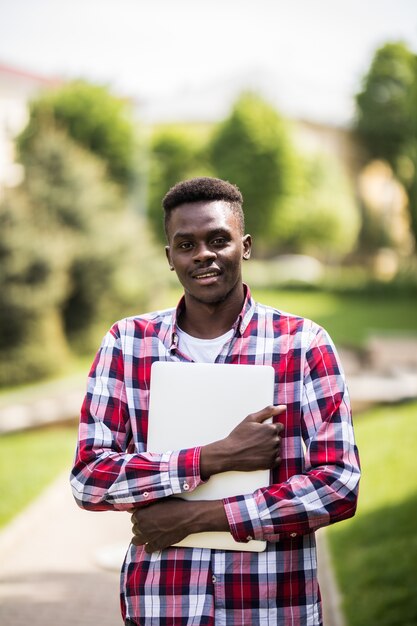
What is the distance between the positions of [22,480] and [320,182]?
35.6 metres

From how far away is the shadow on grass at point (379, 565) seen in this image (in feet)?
14.4

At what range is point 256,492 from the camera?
6.72ft

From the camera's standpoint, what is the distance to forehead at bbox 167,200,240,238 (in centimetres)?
223

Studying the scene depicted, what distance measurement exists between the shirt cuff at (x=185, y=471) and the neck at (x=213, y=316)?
1.33ft

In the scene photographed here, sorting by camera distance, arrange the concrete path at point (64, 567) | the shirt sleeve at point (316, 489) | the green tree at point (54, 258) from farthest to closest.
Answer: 1. the green tree at point (54, 258)
2. the concrete path at point (64, 567)
3. the shirt sleeve at point (316, 489)

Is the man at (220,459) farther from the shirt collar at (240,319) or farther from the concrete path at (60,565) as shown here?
the concrete path at (60,565)

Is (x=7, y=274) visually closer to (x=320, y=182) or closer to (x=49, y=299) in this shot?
(x=49, y=299)

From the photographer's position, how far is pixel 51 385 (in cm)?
1405

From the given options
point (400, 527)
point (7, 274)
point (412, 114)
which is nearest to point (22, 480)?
point (400, 527)

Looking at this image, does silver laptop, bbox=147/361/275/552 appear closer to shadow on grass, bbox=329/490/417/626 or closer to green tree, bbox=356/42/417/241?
shadow on grass, bbox=329/490/417/626

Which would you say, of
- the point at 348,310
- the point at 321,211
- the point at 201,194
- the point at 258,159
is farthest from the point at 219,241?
the point at 321,211

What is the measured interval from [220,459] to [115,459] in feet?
0.99

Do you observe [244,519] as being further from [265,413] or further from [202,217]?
[202,217]

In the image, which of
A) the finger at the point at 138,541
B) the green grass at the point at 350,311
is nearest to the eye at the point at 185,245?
the finger at the point at 138,541
